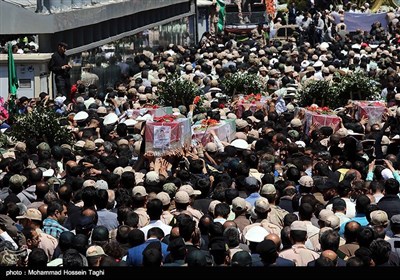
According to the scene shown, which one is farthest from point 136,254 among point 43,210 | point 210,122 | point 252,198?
point 210,122

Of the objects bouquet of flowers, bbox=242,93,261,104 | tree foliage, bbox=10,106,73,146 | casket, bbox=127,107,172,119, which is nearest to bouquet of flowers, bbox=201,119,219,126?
casket, bbox=127,107,172,119

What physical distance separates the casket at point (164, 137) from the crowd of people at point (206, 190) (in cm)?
10

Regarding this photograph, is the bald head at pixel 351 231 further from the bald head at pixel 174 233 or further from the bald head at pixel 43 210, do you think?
the bald head at pixel 43 210

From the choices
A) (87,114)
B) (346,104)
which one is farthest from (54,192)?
(346,104)

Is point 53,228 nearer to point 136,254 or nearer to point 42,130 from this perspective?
point 136,254

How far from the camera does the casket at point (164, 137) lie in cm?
1573

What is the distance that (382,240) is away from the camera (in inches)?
390

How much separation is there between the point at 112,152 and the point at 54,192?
352 centimetres

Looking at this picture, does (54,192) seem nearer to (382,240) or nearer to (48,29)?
(382,240)

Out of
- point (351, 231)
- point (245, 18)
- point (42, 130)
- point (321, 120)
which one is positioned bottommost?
point (245, 18)

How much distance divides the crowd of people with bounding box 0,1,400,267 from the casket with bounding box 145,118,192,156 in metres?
0.10

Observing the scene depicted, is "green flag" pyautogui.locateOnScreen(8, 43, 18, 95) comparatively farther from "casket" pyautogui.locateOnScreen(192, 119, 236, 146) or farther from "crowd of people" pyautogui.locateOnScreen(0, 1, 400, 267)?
"casket" pyautogui.locateOnScreen(192, 119, 236, 146)

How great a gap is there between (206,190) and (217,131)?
4.38 metres

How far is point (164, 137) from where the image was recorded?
51.9ft
